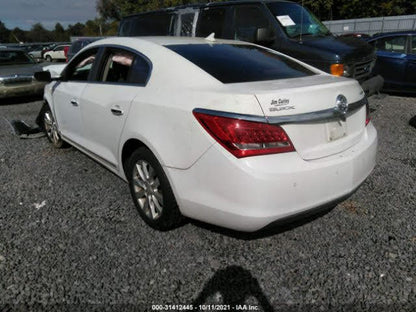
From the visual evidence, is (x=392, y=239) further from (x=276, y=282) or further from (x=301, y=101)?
(x=301, y=101)

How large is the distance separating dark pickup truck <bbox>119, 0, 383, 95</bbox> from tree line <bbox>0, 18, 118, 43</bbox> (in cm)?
5216

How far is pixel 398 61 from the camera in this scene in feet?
25.3

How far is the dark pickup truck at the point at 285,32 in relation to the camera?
540 centimetres

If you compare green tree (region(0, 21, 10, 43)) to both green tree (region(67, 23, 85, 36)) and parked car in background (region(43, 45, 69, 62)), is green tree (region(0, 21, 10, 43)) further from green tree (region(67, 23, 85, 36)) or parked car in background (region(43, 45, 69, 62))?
parked car in background (region(43, 45, 69, 62))

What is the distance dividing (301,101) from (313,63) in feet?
11.1

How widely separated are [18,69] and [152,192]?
25.4 feet

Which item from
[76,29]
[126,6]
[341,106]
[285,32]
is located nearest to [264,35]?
[285,32]

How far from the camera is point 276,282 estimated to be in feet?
7.89

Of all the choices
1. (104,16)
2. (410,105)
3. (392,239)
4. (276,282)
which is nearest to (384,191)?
(392,239)

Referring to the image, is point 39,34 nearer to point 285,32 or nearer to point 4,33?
point 4,33

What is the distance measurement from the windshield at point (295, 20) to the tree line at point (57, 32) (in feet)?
174

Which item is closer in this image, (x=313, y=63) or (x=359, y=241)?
(x=359, y=241)

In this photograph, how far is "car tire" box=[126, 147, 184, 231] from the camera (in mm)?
2678

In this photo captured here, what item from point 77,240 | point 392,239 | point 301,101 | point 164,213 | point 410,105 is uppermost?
point 301,101
